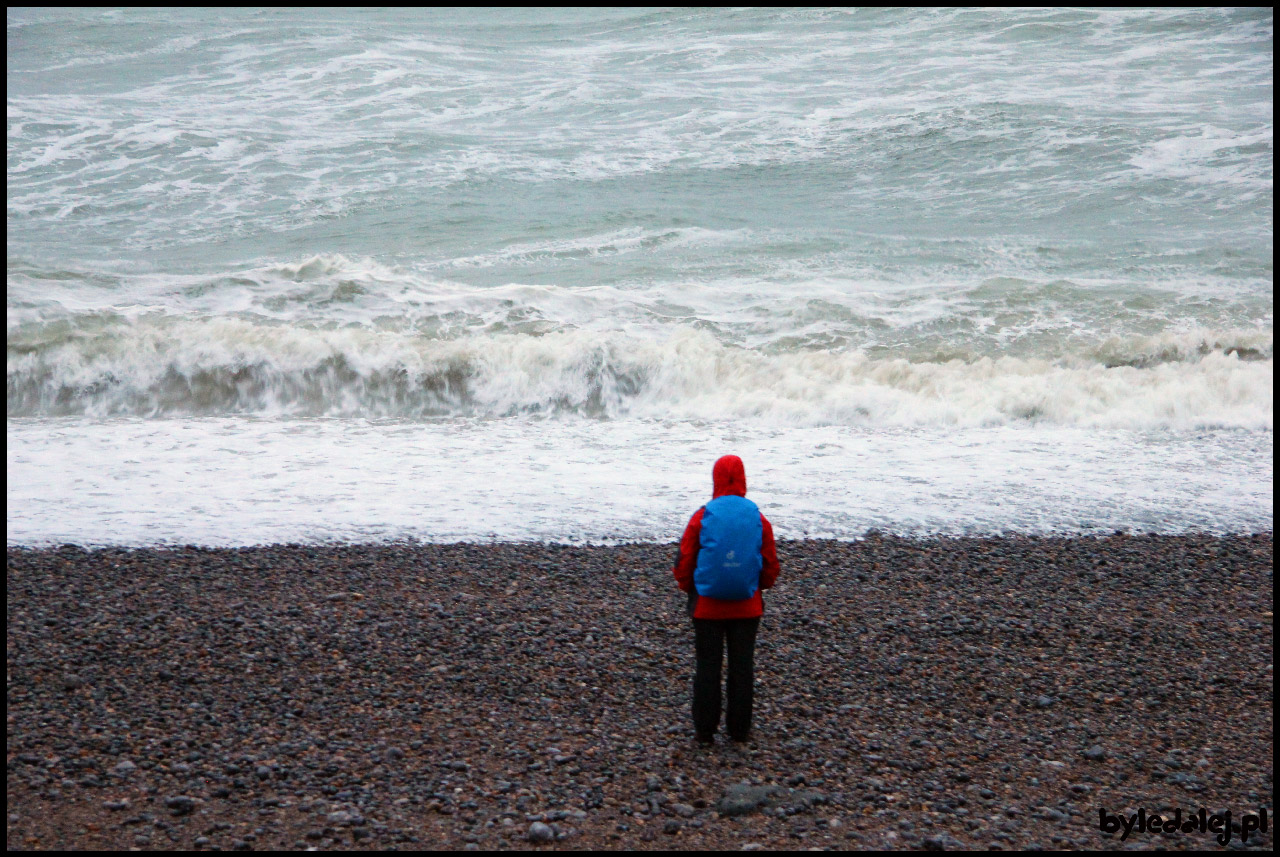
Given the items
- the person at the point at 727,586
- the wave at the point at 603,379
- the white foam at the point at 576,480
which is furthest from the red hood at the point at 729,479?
the wave at the point at 603,379

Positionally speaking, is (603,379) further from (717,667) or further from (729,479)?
(717,667)

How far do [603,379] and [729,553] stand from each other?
27.2 ft

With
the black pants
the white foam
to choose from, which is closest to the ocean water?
the white foam

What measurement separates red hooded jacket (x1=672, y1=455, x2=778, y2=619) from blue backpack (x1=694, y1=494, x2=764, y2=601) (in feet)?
0.11

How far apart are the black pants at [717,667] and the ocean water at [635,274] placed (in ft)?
10.1

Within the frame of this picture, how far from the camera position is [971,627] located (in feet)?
19.2

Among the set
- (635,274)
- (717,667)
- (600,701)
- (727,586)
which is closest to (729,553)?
(727,586)

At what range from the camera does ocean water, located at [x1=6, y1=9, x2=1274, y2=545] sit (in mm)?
8906

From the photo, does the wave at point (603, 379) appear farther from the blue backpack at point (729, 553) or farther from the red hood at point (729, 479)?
the blue backpack at point (729, 553)

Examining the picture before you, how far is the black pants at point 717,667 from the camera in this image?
453cm

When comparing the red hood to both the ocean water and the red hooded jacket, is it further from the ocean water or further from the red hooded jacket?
the ocean water

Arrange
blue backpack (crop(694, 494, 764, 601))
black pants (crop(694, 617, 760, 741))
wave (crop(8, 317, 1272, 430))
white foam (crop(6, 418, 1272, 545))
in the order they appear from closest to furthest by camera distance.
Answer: blue backpack (crop(694, 494, 764, 601)) < black pants (crop(694, 617, 760, 741)) < white foam (crop(6, 418, 1272, 545)) < wave (crop(8, 317, 1272, 430))

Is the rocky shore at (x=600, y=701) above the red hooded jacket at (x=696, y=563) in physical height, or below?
below

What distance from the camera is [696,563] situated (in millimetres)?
4484
